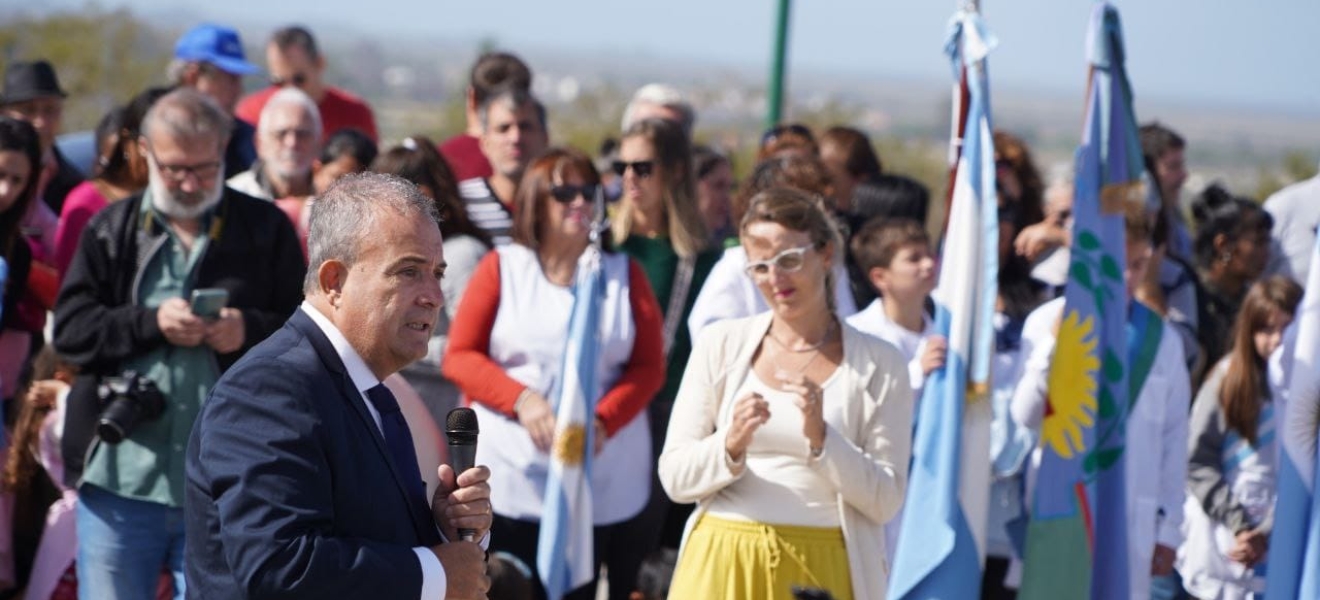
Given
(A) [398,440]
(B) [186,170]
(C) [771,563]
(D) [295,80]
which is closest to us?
(A) [398,440]

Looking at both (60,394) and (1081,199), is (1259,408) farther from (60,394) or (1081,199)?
(60,394)

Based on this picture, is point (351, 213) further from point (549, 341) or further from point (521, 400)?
point (549, 341)

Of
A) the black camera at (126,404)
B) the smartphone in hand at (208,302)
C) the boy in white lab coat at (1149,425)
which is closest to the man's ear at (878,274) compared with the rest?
the boy in white lab coat at (1149,425)

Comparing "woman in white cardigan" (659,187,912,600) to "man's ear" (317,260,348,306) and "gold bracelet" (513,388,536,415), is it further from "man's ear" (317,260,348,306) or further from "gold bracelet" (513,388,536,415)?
"man's ear" (317,260,348,306)

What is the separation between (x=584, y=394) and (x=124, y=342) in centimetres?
162

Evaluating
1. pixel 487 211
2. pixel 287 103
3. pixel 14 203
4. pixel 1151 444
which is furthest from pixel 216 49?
pixel 1151 444

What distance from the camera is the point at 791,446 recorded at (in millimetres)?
5031

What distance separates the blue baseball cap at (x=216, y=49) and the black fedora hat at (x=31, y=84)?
90 cm

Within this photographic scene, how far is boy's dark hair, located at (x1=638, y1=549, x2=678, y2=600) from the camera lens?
6.24 metres

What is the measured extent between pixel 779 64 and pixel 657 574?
23.5 ft

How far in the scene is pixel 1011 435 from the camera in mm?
6641

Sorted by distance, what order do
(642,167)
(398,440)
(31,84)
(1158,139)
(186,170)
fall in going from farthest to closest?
(1158,139), (31,84), (642,167), (186,170), (398,440)

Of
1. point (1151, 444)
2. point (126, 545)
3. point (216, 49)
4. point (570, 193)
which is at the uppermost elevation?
point (216, 49)

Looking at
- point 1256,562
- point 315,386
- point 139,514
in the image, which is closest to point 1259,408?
point 1256,562
